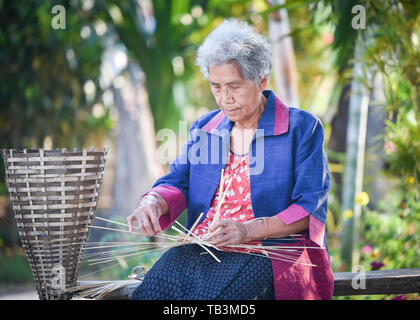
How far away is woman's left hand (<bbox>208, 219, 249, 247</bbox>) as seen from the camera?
1753mm

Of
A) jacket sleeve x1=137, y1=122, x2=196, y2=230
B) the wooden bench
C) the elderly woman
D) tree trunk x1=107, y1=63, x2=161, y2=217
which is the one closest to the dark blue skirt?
the elderly woman

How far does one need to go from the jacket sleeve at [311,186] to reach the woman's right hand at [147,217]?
18.5 inches

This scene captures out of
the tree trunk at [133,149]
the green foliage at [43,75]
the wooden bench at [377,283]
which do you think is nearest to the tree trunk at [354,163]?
the wooden bench at [377,283]

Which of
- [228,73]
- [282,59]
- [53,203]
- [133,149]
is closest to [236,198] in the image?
[228,73]

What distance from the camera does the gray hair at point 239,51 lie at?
6.37ft

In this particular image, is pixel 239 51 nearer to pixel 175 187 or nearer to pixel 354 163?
pixel 175 187

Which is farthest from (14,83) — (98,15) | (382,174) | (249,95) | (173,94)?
(249,95)

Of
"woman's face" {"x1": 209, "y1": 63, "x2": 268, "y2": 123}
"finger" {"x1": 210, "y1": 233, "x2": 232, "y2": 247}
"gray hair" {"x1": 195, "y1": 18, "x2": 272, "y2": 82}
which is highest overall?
"gray hair" {"x1": 195, "y1": 18, "x2": 272, "y2": 82}

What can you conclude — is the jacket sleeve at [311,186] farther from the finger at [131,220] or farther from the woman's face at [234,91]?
the finger at [131,220]

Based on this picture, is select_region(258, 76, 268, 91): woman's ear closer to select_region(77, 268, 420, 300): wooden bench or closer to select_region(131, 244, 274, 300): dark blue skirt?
select_region(131, 244, 274, 300): dark blue skirt

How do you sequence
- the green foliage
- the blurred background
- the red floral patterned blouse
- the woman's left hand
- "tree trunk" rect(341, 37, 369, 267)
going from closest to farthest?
the woman's left hand
the red floral patterned blouse
"tree trunk" rect(341, 37, 369, 267)
the blurred background
the green foliage
